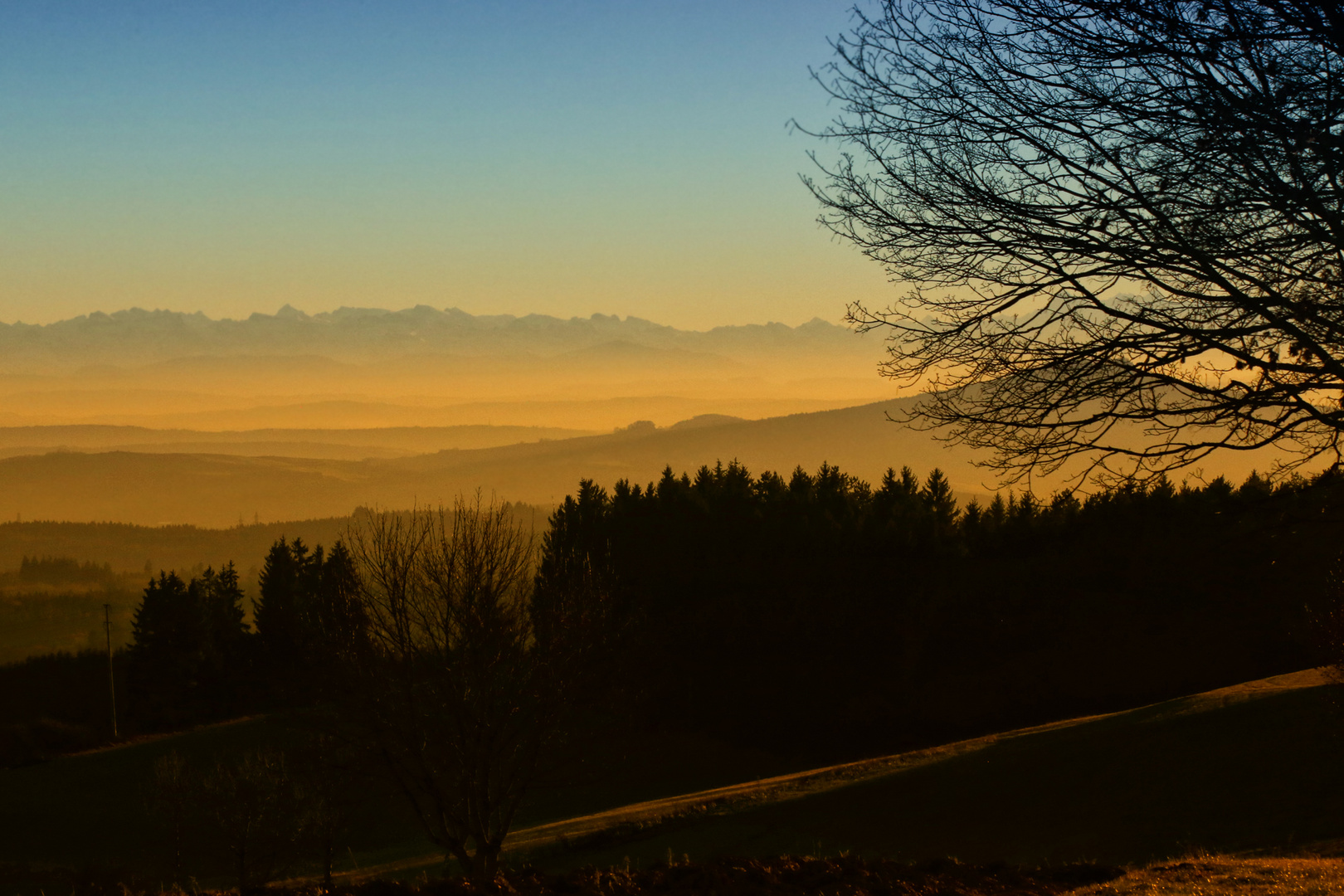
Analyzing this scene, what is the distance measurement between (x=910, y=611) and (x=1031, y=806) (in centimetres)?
3594

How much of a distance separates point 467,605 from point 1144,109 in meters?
12.2

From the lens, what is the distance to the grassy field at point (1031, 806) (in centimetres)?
2070

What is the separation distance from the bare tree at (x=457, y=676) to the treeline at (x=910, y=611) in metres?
32.0

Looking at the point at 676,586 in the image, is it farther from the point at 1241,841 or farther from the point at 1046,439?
the point at 1046,439

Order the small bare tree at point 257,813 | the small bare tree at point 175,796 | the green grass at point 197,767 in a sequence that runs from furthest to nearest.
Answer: the green grass at point 197,767 < the small bare tree at point 175,796 < the small bare tree at point 257,813

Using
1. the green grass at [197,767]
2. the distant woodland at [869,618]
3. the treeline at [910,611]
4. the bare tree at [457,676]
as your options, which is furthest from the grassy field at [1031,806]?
the treeline at [910,611]

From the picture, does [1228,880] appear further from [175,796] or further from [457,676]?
[175,796]

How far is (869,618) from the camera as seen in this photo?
203 ft

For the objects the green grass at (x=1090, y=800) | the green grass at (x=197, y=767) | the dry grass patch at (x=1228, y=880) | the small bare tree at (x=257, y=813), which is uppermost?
the dry grass patch at (x=1228, y=880)

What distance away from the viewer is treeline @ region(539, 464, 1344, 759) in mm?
53125

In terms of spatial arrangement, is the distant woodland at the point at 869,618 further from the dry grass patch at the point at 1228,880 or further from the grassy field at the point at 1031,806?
the dry grass patch at the point at 1228,880

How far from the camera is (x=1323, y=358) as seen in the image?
20.8 feet

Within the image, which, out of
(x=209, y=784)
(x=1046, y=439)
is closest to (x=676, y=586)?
(x=209, y=784)

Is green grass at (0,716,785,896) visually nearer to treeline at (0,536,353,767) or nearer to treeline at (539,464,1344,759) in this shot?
treeline at (539,464,1344,759)
